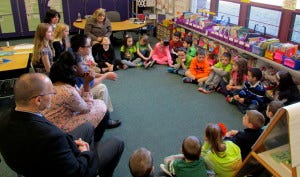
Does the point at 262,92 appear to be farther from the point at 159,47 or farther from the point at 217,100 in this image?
the point at 159,47

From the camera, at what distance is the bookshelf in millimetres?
1367

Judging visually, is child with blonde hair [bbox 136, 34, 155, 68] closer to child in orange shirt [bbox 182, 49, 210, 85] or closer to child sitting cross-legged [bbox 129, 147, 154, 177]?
child in orange shirt [bbox 182, 49, 210, 85]

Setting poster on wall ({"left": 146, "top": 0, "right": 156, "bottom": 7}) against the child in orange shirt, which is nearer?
the child in orange shirt

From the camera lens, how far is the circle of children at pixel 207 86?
83.0 inches

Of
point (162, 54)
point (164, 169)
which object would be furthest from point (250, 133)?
point (162, 54)

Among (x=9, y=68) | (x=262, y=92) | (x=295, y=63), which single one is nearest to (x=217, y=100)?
(x=262, y=92)

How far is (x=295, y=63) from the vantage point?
11.0ft

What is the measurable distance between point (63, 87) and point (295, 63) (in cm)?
264

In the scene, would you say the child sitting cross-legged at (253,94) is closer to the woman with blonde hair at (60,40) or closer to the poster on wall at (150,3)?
the woman with blonde hair at (60,40)

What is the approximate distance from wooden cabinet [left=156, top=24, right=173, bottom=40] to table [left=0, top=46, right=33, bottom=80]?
3059 millimetres

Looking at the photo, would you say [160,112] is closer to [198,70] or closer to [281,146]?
[198,70]

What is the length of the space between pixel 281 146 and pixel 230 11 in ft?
12.4

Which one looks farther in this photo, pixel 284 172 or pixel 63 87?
pixel 63 87

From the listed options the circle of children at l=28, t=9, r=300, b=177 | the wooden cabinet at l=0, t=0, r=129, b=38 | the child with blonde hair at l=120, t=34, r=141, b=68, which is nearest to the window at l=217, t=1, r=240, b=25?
the circle of children at l=28, t=9, r=300, b=177
